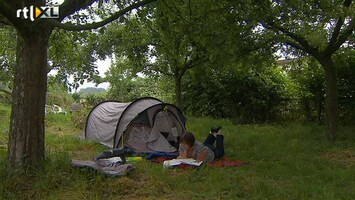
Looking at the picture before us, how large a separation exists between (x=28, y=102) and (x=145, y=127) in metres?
4.23

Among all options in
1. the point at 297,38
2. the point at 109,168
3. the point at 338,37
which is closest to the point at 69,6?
the point at 109,168

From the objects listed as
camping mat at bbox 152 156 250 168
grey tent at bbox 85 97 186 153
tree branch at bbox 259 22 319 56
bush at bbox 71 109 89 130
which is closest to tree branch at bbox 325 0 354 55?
tree branch at bbox 259 22 319 56

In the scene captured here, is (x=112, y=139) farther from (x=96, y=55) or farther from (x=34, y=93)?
(x=96, y=55)

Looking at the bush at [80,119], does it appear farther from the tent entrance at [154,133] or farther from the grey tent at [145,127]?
the tent entrance at [154,133]

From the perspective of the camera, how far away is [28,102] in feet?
18.8

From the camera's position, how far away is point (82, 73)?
7.76 metres

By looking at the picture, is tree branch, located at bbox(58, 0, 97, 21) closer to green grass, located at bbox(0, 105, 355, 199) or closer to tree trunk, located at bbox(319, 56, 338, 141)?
green grass, located at bbox(0, 105, 355, 199)

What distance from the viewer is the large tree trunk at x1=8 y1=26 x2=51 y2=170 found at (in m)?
5.73

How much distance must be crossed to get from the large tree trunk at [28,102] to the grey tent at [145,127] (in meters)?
3.67

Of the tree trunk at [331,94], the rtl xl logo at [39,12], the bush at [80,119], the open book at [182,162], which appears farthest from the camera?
the bush at [80,119]

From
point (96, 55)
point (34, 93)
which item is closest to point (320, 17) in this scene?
point (34, 93)

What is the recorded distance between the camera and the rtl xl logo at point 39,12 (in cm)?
533

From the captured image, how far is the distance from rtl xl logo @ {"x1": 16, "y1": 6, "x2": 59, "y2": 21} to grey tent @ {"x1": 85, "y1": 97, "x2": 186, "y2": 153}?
4.14m

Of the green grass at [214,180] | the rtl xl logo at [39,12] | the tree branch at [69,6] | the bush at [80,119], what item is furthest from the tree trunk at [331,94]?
the bush at [80,119]
